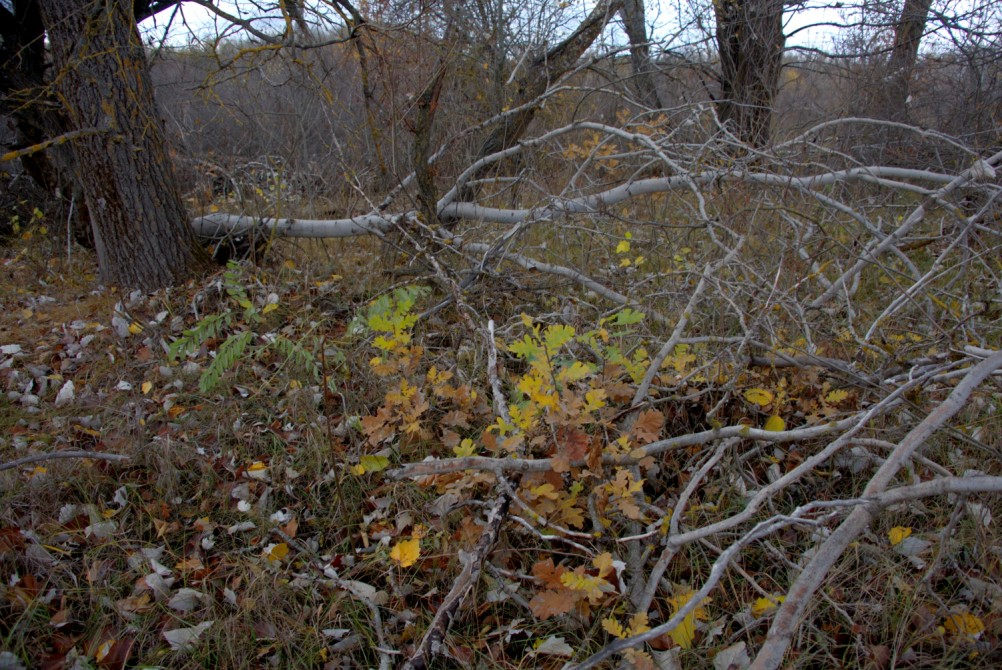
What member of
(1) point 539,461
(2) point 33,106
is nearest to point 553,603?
(1) point 539,461

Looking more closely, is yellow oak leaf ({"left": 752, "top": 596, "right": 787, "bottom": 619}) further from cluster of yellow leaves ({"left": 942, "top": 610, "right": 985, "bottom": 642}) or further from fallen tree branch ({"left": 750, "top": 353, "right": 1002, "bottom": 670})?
cluster of yellow leaves ({"left": 942, "top": 610, "right": 985, "bottom": 642})

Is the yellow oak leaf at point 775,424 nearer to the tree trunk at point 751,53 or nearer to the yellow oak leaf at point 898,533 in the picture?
the yellow oak leaf at point 898,533

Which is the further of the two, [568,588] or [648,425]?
[648,425]

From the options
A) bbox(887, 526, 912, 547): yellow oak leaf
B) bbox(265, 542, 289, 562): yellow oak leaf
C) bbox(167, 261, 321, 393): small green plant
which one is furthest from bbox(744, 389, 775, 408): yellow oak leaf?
bbox(167, 261, 321, 393): small green plant

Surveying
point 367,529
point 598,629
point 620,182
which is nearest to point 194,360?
point 367,529

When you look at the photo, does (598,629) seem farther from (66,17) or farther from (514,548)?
(66,17)

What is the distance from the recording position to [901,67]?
6016 millimetres

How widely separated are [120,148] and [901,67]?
22.0ft

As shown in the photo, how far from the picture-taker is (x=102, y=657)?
1928 mm

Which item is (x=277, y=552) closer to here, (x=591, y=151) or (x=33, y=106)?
(x=591, y=151)

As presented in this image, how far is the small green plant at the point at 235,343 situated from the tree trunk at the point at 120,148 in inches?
27.1

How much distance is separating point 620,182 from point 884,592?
3457 mm

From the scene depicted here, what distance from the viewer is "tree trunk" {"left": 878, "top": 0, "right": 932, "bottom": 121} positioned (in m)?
5.74

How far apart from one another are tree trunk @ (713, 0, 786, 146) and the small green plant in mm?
4387
